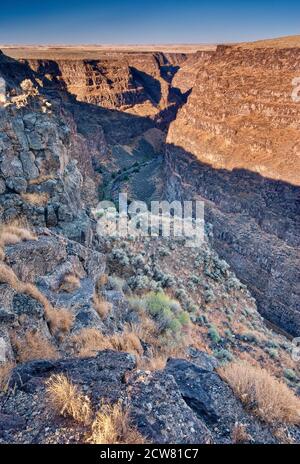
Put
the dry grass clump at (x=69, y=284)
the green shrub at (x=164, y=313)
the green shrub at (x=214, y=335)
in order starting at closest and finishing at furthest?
1. the dry grass clump at (x=69, y=284)
2. the green shrub at (x=164, y=313)
3. the green shrub at (x=214, y=335)

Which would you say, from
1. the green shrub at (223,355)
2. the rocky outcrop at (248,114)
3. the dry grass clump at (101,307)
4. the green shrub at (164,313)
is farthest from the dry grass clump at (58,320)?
the rocky outcrop at (248,114)

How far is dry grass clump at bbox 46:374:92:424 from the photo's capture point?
11.0 ft

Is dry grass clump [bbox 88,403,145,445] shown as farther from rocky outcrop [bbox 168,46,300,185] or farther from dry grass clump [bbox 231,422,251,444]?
rocky outcrop [bbox 168,46,300,185]

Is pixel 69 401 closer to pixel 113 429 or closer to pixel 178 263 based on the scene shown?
pixel 113 429

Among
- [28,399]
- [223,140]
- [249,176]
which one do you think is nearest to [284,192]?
[249,176]

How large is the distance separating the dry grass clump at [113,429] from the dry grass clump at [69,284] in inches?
193

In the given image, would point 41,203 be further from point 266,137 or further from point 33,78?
point 33,78

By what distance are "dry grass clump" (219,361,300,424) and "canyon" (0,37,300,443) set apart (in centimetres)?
12

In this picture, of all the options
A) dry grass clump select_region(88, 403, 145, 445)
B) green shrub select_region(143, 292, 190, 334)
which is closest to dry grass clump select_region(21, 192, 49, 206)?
green shrub select_region(143, 292, 190, 334)

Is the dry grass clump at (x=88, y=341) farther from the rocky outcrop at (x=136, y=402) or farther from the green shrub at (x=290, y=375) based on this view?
the green shrub at (x=290, y=375)

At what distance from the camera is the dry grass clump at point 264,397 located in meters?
4.33

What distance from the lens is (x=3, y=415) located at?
351 cm

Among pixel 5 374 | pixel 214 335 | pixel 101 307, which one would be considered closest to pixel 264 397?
pixel 5 374

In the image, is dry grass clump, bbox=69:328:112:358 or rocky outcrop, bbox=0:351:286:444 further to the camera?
dry grass clump, bbox=69:328:112:358
